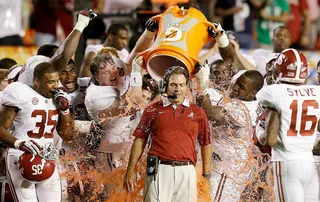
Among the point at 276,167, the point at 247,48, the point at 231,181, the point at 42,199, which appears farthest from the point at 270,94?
the point at 247,48

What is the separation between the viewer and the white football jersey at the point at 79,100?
34.1ft

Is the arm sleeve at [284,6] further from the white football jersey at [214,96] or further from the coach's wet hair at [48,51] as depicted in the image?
the coach's wet hair at [48,51]

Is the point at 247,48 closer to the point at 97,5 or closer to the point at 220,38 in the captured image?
the point at 97,5

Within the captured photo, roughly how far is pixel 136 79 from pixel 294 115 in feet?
5.63

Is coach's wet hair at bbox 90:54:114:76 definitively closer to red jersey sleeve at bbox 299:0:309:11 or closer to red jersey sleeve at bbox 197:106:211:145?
red jersey sleeve at bbox 197:106:211:145

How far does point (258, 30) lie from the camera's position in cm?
1550

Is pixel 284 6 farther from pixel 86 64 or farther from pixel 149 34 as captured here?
pixel 149 34

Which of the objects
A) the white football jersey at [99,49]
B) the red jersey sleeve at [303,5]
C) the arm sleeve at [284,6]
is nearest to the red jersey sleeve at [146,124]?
the white football jersey at [99,49]

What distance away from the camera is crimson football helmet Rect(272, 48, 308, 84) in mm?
8992

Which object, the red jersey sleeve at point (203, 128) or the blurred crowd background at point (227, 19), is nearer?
the red jersey sleeve at point (203, 128)

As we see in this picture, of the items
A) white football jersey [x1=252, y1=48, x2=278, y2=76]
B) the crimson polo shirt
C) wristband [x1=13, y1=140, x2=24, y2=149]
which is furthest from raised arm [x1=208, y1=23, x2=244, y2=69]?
wristband [x1=13, y1=140, x2=24, y2=149]

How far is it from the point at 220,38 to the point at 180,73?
1.18 m

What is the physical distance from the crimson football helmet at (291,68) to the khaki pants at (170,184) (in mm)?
1257

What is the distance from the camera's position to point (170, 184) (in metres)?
8.63
